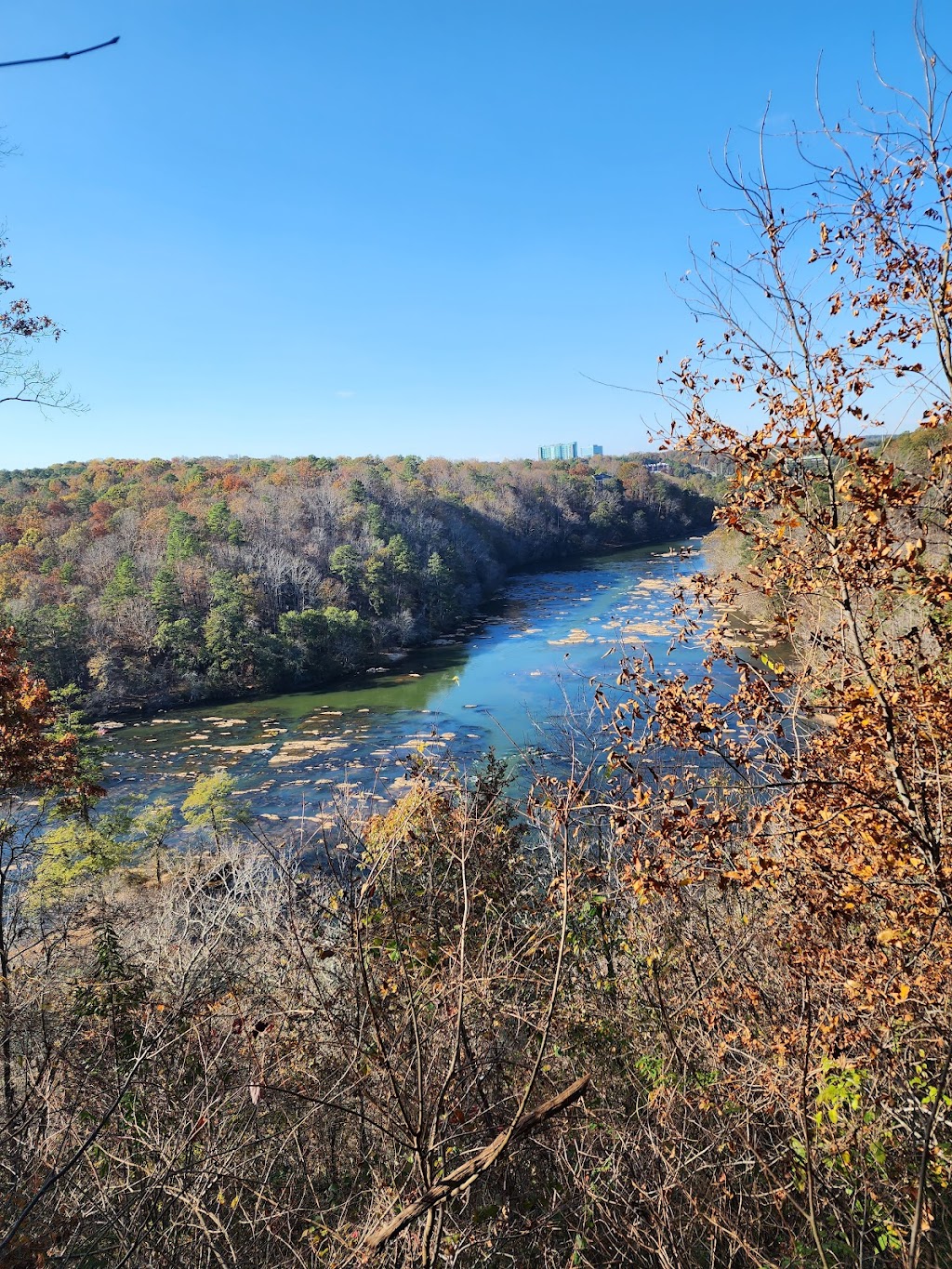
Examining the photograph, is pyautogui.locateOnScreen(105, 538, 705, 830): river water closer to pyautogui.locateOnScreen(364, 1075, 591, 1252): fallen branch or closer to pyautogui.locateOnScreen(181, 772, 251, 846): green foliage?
pyautogui.locateOnScreen(181, 772, 251, 846): green foliage

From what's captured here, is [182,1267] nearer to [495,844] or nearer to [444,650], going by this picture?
[495,844]

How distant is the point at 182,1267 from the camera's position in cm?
292

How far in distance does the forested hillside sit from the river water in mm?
2437

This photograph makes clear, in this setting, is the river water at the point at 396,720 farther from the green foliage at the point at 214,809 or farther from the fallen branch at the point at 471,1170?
the fallen branch at the point at 471,1170

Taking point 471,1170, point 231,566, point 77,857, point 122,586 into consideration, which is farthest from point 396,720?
point 471,1170

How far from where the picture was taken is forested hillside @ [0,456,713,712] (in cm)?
3086

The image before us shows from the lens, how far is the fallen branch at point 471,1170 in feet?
5.22

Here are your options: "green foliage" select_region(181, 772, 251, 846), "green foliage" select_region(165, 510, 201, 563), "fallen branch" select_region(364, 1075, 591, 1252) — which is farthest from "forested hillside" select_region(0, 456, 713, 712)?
"fallen branch" select_region(364, 1075, 591, 1252)

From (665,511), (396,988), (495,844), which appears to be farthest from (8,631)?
(665,511)

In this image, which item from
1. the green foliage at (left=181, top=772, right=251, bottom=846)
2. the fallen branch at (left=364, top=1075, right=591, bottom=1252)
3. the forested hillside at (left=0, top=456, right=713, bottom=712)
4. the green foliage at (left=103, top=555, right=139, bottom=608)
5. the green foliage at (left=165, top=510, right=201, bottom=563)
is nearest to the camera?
the fallen branch at (left=364, top=1075, right=591, bottom=1252)

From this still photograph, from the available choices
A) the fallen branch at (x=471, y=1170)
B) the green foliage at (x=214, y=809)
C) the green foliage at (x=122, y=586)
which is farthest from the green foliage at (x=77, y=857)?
the green foliage at (x=122, y=586)

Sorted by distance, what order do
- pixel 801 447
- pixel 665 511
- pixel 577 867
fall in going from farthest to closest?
pixel 665 511
pixel 577 867
pixel 801 447

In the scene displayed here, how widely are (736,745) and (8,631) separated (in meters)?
14.2

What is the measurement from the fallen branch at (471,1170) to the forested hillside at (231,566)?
24363 mm
